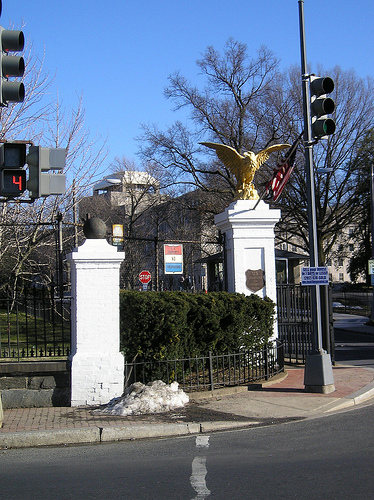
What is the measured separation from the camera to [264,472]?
5.50 m

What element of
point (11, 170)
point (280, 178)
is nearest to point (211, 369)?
point (280, 178)

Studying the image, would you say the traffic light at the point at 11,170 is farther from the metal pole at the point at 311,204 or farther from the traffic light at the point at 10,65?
the metal pole at the point at 311,204

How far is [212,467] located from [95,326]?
4069 mm

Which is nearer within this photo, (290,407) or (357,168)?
(290,407)

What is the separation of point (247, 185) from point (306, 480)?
26.4 feet

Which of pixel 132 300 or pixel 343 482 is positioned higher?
pixel 132 300

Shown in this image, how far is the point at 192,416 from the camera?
8102 millimetres

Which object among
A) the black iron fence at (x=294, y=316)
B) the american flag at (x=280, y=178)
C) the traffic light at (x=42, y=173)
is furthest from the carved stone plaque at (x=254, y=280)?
the traffic light at (x=42, y=173)

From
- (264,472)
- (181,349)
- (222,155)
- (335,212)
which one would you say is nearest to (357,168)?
(335,212)

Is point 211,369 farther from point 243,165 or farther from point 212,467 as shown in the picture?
point 243,165

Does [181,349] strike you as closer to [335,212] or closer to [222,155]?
[222,155]

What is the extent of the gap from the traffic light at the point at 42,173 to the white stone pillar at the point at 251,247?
462 cm

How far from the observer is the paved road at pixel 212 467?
496 centimetres

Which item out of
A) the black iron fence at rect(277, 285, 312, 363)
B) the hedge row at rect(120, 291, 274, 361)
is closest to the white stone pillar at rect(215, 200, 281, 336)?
the hedge row at rect(120, 291, 274, 361)
